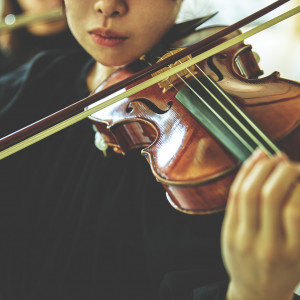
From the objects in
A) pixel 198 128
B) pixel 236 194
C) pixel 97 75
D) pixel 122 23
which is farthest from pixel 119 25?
pixel 236 194

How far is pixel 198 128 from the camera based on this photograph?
451mm

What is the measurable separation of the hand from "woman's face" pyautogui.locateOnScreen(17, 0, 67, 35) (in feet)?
4.32

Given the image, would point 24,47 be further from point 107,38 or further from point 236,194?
point 236,194

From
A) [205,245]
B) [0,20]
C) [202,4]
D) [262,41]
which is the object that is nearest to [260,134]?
[205,245]

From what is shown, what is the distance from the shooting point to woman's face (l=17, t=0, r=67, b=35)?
139 cm

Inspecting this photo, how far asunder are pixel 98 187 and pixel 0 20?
1139 mm

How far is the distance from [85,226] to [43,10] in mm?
1095

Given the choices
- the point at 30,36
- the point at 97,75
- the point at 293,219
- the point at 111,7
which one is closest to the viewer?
the point at 293,219

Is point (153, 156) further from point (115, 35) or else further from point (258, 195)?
point (115, 35)

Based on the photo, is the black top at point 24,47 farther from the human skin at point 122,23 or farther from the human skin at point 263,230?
the human skin at point 263,230

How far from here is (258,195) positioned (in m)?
0.31

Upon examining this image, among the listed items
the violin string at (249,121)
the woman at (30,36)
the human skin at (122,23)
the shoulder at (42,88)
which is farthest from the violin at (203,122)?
the woman at (30,36)

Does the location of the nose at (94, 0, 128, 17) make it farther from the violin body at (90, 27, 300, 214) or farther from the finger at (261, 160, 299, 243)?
the finger at (261, 160, 299, 243)

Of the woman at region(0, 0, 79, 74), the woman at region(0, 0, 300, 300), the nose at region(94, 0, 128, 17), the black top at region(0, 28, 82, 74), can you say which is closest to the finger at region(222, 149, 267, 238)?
the woman at region(0, 0, 300, 300)
